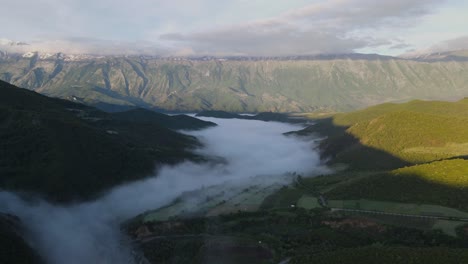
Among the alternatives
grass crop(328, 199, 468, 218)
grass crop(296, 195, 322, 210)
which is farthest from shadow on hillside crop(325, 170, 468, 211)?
grass crop(296, 195, 322, 210)

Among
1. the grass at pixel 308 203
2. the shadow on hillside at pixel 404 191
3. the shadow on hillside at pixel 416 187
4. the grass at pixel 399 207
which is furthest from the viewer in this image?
the grass at pixel 308 203

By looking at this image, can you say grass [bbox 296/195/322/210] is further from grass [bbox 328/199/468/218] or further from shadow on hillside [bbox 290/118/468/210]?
shadow on hillside [bbox 290/118/468/210]

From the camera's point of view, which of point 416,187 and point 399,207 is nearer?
point 399,207

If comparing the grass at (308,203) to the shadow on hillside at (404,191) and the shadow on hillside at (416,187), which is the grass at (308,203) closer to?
the shadow on hillside at (416,187)

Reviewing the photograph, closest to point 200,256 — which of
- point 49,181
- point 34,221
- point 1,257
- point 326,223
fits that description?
point 326,223

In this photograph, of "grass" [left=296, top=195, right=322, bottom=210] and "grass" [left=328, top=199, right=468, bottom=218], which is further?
"grass" [left=296, top=195, right=322, bottom=210]

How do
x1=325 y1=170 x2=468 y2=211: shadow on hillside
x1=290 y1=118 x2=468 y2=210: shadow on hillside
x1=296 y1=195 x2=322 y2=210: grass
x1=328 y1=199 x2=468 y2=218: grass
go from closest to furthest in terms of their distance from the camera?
x1=328 y1=199 x2=468 y2=218: grass → x1=325 y1=170 x2=468 y2=211: shadow on hillside → x1=290 y1=118 x2=468 y2=210: shadow on hillside → x1=296 y1=195 x2=322 y2=210: grass

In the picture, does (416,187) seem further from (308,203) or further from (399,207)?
(308,203)

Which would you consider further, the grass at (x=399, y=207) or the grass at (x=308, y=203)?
the grass at (x=308, y=203)

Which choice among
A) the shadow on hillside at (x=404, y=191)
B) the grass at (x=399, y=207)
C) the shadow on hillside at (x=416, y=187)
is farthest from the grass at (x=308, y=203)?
the shadow on hillside at (x=404, y=191)

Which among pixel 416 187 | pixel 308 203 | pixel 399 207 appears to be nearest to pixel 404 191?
pixel 416 187

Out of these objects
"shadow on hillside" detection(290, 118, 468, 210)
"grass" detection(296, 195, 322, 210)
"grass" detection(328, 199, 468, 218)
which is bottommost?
"grass" detection(296, 195, 322, 210)
